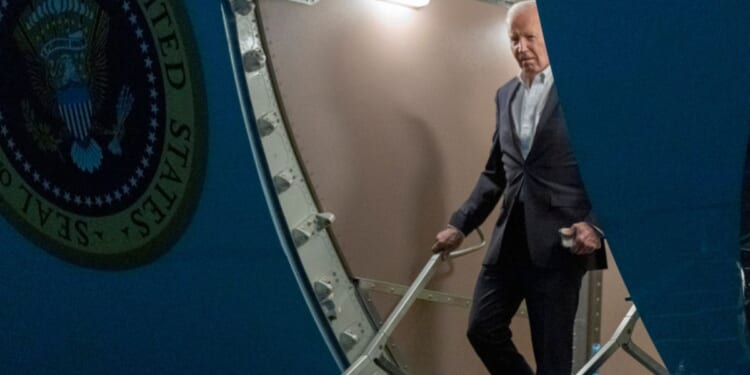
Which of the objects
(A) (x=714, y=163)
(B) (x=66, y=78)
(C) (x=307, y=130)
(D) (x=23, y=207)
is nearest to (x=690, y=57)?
(A) (x=714, y=163)

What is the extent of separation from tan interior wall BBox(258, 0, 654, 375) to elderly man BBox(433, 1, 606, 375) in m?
0.50

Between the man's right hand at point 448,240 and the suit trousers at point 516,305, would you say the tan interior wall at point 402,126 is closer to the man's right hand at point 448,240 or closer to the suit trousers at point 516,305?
the man's right hand at point 448,240

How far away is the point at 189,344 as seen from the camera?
338cm

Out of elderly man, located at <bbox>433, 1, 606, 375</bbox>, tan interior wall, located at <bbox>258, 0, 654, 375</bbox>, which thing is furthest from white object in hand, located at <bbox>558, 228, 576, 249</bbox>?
tan interior wall, located at <bbox>258, 0, 654, 375</bbox>

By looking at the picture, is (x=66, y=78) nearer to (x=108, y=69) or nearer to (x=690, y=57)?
(x=108, y=69)

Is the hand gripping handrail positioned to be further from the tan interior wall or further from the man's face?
the man's face

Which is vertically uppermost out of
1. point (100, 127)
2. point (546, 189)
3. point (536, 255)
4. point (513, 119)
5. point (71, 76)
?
point (71, 76)

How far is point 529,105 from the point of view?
335cm

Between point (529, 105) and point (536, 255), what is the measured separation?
1.55ft

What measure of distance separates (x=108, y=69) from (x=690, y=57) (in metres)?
1.98

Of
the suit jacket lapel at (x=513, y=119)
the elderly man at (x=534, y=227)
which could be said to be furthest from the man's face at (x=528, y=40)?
the suit jacket lapel at (x=513, y=119)

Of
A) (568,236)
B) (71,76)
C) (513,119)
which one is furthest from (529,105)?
(71,76)

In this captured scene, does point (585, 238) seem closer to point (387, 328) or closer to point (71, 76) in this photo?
point (387, 328)

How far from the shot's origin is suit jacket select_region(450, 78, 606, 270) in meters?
3.18
